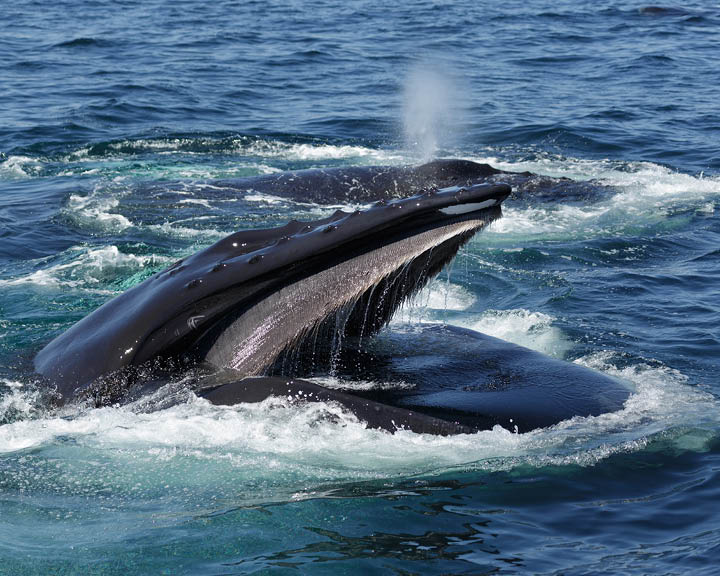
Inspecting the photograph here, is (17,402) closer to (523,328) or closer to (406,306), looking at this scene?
(406,306)

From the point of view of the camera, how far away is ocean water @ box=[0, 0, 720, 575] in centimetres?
596

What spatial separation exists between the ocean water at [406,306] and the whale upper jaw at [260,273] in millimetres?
380

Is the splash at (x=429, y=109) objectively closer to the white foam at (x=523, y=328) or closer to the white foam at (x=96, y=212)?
the white foam at (x=96, y=212)

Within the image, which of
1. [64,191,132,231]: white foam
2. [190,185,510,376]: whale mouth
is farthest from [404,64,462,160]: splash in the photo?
[190,185,510,376]: whale mouth

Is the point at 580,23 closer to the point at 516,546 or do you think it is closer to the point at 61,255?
the point at 61,255

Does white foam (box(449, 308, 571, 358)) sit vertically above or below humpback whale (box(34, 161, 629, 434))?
below

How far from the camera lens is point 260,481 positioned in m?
6.49

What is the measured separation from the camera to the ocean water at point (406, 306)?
5965mm

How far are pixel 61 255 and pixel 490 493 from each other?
9159 mm

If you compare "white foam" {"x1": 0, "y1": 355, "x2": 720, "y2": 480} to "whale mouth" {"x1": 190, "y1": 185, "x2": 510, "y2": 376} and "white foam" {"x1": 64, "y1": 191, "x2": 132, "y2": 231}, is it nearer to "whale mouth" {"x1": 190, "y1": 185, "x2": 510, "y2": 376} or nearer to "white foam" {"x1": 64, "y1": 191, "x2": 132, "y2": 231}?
"whale mouth" {"x1": 190, "y1": 185, "x2": 510, "y2": 376}

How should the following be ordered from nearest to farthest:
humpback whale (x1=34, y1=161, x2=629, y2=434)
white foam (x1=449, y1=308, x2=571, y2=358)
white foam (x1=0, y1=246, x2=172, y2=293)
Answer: humpback whale (x1=34, y1=161, x2=629, y2=434) < white foam (x1=449, y1=308, x2=571, y2=358) < white foam (x1=0, y1=246, x2=172, y2=293)

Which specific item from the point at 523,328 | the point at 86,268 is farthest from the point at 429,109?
the point at 523,328

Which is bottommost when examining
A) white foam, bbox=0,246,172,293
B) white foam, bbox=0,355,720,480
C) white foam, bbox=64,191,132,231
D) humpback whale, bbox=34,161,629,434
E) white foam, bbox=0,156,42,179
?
white foam, bbox=0,246,172,293

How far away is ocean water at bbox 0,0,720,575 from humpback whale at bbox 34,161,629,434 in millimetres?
164
